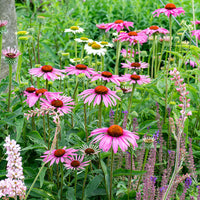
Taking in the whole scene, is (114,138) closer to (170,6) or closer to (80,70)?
(80,70)

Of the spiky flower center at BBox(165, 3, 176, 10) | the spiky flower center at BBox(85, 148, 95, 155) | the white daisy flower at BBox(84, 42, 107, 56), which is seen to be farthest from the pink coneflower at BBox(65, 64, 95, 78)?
the spiky flower center at BBox(165, 3, 176, 10)

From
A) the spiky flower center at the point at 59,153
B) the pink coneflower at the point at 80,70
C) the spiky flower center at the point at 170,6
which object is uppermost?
the spiky flower center at the point at 170,6

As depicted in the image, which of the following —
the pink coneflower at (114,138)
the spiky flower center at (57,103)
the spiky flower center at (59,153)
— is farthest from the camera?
the spiky flower center at (57,103)

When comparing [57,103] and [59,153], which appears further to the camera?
[57,103]

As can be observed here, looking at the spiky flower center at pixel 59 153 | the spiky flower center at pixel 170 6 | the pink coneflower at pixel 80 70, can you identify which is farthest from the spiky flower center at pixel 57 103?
the spiky flower center at pixel 170 6

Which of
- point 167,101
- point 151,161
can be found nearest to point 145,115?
point 167,101

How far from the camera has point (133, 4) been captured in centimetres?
498

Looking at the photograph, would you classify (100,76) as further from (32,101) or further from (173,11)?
(173,11)

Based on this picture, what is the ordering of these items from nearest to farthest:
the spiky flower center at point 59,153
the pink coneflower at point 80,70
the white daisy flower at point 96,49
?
the spiky flower center at point 59,153 < the pink coneflower at point 80,70 < the white daisy flower at point 96,49

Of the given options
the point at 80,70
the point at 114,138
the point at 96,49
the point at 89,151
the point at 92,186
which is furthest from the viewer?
the point at 96,49

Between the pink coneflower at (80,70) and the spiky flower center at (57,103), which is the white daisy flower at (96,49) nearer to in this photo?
the pink coneflower at (80,70)

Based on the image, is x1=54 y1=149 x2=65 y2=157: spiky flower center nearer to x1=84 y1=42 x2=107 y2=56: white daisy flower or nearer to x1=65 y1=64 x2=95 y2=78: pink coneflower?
x1=65 y1=64 x2=95 y2=78: pink coneflower

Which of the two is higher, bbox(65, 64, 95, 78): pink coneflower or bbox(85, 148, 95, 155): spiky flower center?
bbox(65, 64, 95, 78): pink coneflower

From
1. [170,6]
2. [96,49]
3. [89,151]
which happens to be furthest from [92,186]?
[170,6]
